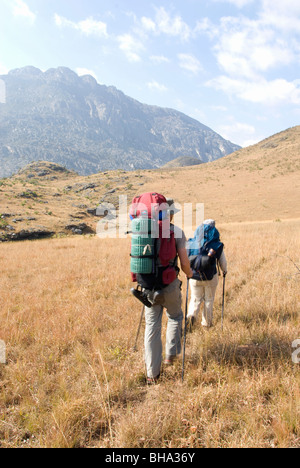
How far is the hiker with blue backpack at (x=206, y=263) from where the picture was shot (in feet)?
13.2

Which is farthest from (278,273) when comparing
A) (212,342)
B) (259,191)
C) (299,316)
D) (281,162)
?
(281,162)

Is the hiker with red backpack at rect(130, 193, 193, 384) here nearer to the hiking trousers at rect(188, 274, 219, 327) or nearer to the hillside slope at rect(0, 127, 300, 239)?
the hiking trousers at rect(188, 274, 219, 327)

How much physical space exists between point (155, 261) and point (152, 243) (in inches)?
9.6

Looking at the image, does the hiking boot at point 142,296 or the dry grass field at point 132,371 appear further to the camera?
the hiking boot at point 142,296

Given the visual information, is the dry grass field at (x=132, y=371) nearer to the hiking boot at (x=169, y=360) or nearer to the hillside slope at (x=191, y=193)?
the hiking boot at (x=169, y=360)

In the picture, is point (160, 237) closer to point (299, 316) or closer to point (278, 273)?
point (299, 316)

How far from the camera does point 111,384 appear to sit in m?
2.77

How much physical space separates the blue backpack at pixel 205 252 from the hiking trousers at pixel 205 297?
14 cm

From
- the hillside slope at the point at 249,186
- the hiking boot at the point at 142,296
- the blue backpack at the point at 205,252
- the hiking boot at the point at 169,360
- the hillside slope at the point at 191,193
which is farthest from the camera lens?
the hillside slope at the point at 249,186

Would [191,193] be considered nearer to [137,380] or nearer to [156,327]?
[156,327]

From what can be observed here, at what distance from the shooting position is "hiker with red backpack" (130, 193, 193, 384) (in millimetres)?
2666

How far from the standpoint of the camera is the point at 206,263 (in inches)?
156

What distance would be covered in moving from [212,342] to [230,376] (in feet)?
2.76

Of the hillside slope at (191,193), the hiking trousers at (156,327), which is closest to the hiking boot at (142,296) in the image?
the hiking trousers at (156,327)
